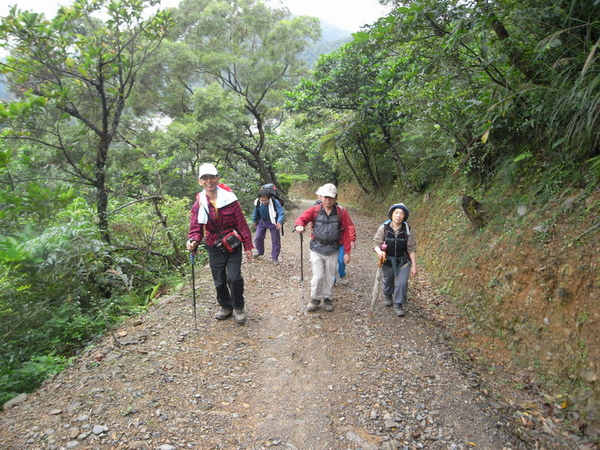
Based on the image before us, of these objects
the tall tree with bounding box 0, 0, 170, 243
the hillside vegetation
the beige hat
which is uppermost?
the tall tree with bounding box 0, 0, 170, 243

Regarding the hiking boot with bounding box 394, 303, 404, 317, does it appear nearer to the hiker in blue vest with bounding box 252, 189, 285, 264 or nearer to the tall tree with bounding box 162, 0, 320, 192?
the hiker in blue vest with bounding box 252, 189, 285, 264

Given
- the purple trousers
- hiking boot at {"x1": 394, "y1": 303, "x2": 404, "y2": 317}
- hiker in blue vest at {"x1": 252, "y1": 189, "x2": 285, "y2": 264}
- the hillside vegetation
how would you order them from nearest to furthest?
the hillside vegetation → hiking boot at {"x1": 394, "y1": 303, "x2": 404, "y2": 317} → hiker in blue vest at {"x1": 252, "y1": 189, "x2": 285, "y2": 264} → the purple trousers

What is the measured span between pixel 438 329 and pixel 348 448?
2.87 metres

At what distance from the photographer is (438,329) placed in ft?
16.8

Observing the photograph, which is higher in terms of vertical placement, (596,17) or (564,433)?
(596,17)

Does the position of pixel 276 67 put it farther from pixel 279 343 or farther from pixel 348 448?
pixel 348 448

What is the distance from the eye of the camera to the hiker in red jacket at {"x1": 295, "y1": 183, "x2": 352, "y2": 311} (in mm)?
5094

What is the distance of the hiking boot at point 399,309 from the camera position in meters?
5.38

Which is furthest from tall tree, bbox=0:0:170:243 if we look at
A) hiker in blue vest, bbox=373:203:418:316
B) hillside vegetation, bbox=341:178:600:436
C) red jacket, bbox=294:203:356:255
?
hillside vegetation, bbox=341:178:600:436

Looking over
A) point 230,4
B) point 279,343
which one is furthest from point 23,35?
point 230,4

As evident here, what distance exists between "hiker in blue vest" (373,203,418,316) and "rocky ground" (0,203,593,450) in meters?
0.48

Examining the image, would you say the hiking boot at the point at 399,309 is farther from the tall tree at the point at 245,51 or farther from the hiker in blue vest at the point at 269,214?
the tall tree at the point at 245,51

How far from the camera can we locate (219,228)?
464cm

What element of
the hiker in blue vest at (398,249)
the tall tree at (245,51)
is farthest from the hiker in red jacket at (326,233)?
the tall tree at (245,51)
